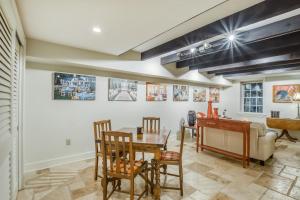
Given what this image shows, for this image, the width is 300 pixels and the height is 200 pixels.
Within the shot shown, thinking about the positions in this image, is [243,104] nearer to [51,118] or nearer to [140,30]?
[140,30]

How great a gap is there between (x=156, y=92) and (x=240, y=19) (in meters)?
3.10

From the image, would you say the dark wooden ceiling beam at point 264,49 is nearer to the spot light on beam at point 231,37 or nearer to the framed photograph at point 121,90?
the spot light on beam at point 231,37

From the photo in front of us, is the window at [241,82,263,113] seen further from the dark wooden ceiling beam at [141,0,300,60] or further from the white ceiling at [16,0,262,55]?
the white ceiling at [16,0,262,55]

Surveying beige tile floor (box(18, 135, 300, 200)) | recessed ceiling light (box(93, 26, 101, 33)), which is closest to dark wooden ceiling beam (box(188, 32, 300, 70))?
beige tile floor (box(18, 135, 300, 200))

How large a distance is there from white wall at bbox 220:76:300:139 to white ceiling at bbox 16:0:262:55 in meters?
5.58

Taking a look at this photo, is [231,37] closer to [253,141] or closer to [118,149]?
[253,141]

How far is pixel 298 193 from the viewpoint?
239cm

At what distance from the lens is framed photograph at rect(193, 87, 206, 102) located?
611cm

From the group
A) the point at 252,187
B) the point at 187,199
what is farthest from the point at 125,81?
the point at 252,187

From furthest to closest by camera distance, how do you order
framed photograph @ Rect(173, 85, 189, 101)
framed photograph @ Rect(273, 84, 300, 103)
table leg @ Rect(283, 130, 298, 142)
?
framed photograph @ Rect(273, 84, 300, 103) < table leg @ Rect(283, 130, 298, 142) < framed photograph @ Rect(173, 85, 189, 101)

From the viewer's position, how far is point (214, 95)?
6969mm

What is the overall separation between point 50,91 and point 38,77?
1.05 feet

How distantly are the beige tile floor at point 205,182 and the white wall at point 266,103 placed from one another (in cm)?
322

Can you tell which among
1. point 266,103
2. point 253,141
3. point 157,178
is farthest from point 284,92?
point 157,178
